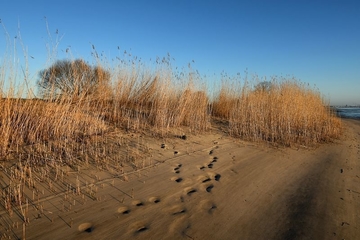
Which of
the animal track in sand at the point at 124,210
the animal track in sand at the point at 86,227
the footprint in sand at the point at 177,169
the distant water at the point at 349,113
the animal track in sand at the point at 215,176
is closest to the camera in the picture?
the animal track in sand at the point at 86,227

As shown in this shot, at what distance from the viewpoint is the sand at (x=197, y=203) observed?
219 cm

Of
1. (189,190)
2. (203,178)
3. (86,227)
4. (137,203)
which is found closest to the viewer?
(86,227)

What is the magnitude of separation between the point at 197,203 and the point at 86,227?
46.8 inches

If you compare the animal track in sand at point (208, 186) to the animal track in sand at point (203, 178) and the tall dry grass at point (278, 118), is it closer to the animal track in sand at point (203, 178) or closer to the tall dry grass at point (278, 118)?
the animal track in sand at point (203, 178)

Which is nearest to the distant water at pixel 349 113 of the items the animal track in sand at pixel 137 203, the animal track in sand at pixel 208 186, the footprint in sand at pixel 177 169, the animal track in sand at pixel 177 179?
the footprint in sand at pixel 177 169

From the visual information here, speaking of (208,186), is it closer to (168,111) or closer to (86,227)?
(86,227)

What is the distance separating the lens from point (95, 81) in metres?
7.02

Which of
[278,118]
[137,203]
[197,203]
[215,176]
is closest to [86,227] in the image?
[137,203]

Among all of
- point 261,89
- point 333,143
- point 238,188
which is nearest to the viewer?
point 238,188

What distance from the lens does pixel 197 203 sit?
2.74 meters

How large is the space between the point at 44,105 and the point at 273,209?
14.7 ft

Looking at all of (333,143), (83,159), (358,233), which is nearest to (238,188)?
(358,233)

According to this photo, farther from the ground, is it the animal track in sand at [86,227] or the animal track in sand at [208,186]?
the animal track in sand at [86,227]

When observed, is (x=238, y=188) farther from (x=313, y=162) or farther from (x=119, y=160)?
(x=313, y=162)
